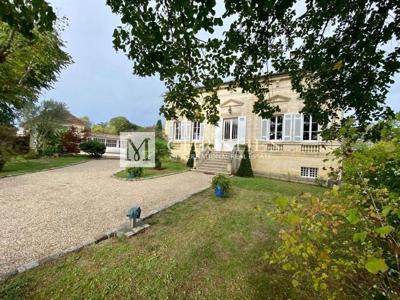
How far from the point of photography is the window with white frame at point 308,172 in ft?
41.7

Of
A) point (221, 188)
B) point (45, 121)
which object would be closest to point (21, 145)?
point (221, 188)

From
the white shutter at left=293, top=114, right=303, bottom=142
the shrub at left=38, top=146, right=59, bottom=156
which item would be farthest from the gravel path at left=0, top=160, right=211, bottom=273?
the shrub at left=38, top=146, right=59, bottom=156

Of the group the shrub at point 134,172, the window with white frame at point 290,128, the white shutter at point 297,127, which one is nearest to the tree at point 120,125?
the window with white frame at point 290,128

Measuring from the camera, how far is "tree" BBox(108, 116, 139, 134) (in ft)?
148

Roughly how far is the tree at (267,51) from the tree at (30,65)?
117 centimetres

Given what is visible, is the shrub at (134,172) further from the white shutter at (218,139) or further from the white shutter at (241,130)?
the white shutter at (241,130)

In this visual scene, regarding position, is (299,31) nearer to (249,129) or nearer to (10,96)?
(10,96)

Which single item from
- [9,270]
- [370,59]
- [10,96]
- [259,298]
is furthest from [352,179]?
[9,270]

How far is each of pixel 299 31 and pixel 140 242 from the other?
5.13 m

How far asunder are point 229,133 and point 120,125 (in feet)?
119

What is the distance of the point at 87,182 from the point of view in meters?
9.20

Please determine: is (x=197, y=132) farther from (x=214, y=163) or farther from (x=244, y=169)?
(x=244, y=169)

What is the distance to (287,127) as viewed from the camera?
13.6 m

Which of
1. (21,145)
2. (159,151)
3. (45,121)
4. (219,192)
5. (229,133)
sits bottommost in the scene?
(219,192)
